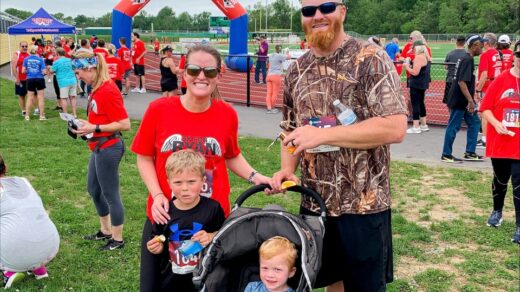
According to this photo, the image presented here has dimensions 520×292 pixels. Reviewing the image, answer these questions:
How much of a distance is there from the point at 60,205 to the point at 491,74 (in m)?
7.61

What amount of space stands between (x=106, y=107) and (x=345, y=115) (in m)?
2.71

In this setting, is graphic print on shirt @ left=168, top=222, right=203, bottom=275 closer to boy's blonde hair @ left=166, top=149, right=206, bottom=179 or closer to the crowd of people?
the crowd of people

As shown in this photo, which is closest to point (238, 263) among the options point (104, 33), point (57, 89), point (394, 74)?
point (394, 74)

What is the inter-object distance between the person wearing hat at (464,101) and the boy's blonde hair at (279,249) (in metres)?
6.18

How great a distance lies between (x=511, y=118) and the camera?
515 cm

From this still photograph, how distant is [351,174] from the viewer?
8.57 ft

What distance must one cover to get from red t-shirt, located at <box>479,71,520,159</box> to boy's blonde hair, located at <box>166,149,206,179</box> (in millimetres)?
3674

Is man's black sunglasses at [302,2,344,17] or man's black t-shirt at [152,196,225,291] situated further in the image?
man's black t-shirt at [152,196,225,291]

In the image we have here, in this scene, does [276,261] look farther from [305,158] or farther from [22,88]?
[22,88]

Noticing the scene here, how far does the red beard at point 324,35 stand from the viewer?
2457 millimetres

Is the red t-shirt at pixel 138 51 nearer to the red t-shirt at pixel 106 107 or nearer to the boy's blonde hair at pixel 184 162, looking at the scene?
the red t-shirt at pixel 106 107

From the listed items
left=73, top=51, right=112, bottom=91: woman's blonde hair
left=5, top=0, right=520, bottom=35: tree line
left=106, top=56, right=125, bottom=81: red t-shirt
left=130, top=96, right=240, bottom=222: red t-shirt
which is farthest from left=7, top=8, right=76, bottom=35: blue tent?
left=5, top=0, right=520, bottom=35: tree line

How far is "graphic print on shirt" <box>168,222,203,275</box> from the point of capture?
2744mm

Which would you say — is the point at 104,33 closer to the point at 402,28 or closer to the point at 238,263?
the point at 402,28
